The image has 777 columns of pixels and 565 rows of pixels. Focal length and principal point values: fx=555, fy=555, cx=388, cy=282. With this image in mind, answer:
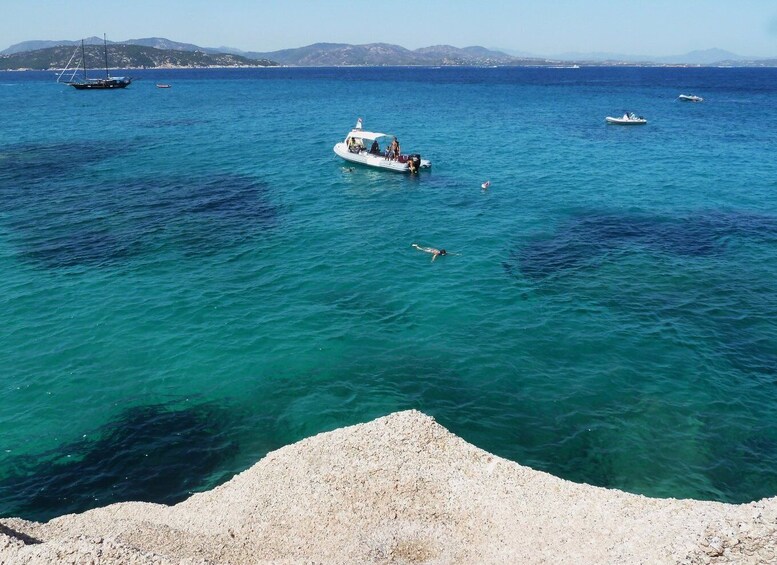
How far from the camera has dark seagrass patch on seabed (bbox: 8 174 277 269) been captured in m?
36.0

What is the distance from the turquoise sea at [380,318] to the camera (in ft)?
65.3

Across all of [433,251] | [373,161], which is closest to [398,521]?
[433,251]

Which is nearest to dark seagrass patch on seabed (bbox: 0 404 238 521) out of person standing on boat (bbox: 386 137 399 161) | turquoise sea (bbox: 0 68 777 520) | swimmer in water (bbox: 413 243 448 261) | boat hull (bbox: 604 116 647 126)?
turquoise sea (bbox: 0 68 777 520)

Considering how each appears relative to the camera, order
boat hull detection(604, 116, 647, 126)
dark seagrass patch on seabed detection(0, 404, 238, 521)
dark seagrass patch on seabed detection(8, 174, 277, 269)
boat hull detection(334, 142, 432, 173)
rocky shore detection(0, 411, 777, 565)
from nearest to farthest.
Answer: rocky shore detection(0, 411, 777, 565) < dark seagrass patch on seabed detection(0, 404, 238, 521) < dark seagrass patch on seabed detection(8, 174, 277, 269) < boat hull detection(334, 142, 432, 173) < boat hull detection(604, 116, 647, 126)

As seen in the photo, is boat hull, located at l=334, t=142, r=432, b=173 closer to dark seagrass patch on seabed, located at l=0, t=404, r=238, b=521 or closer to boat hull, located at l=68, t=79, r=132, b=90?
dark seagrass patch on seabed, located at l=0, t=404, r=238, b=521

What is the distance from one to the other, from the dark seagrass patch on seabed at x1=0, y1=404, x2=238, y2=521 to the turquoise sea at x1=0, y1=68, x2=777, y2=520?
3.1 inches

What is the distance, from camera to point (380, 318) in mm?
28250

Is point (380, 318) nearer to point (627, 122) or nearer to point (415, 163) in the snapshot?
point (415, 163)

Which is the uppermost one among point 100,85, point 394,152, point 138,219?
point 100,85

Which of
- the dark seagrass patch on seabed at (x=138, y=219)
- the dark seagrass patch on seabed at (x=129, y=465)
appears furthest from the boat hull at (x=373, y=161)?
the dark seagrass patch on seabed at (x=129, y=465)

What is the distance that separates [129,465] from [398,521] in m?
10.0

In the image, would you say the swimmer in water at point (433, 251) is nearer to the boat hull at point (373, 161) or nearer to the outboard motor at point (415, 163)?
the outboard motor at point (415, 163)

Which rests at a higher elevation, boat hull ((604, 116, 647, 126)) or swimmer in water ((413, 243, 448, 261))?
boat hull ((604, 116, 647, 126))

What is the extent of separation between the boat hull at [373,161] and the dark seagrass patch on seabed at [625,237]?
1919 centimetres
